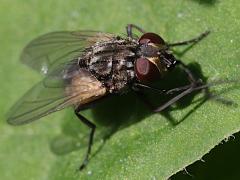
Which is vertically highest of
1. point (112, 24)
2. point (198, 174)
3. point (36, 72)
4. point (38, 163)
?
point (112, 24)

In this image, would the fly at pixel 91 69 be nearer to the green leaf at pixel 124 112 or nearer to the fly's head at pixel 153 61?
the fly's head at pixel 153 61

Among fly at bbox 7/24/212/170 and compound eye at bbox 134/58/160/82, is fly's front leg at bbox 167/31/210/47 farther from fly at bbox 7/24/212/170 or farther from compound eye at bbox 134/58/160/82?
compound eye at bbox 134/58/160/82

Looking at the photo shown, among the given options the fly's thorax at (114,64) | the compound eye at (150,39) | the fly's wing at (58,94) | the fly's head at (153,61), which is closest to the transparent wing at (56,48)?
the fly's wing at (58,94)

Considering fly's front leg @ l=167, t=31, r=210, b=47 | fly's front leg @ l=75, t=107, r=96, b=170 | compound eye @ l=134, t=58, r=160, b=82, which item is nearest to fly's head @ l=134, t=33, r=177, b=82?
compound eye @ l=134, t=58, r=160, b=82

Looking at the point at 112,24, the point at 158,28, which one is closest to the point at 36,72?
the point at 112,24

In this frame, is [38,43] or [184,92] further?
[38,43]

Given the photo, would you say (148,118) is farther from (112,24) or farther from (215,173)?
(112,24)

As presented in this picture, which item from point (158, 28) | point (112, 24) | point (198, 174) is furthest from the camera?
point (112, 24)
